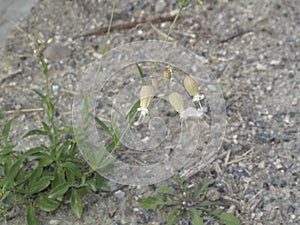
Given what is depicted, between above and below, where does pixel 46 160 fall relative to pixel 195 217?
above

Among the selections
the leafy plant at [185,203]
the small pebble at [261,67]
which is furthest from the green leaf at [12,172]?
the small pebble at [261,67]

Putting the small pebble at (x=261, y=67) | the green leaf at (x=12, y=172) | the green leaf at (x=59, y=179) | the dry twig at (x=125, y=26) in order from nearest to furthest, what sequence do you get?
the green leaf at (x=12, y=172) < the green leaf at (x=59, y=179) < the small pebble at (x=261, y=67) < the dry twig at (x=125, y=26)

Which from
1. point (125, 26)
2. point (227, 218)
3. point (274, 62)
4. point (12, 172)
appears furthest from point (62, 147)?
point (274, 62)

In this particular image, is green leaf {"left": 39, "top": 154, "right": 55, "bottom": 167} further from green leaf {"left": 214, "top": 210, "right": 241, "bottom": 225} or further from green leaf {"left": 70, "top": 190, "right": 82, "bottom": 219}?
green leaf {"left": 214, "top": 210, "right": 241, "bottom": 225}

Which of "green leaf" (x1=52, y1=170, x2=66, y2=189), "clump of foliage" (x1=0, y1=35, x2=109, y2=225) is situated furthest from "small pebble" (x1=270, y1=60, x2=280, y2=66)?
"green leaf" (x1=52, y1=170, x2=66, y2=189)

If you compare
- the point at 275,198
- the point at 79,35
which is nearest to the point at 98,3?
the point at 79,35

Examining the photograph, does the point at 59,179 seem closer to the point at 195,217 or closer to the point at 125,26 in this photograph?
the point at 195,217

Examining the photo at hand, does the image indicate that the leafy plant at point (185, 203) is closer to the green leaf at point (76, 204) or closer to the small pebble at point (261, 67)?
the green leaf at point (76, 204)
